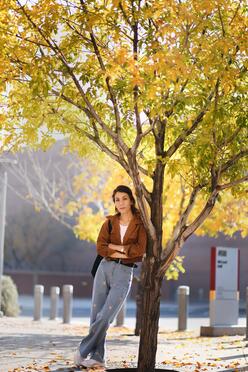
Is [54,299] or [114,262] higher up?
[114,262]

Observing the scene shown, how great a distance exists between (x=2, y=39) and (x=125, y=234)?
234 cm

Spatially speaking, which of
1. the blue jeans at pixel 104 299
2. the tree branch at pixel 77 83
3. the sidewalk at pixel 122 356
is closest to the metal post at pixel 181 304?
the sidewalk at pixel 122 356

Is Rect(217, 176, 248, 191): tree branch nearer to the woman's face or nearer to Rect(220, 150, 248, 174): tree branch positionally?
Rect(220, 150, 248, 174): tree branch

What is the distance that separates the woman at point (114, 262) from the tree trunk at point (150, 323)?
26cm

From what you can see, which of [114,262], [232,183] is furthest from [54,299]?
[232,183]

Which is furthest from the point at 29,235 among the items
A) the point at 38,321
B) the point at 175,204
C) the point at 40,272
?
the point at 175,204

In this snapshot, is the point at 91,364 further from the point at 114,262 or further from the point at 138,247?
the point at 138,247

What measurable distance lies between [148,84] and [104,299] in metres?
2.61

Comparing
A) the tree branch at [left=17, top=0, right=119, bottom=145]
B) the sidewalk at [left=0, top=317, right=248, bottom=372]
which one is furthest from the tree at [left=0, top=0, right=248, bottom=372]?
the sidewalk at [left=0, top=317, right=248, bottom=372]

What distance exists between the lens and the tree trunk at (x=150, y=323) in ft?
28.6

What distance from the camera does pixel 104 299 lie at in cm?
913

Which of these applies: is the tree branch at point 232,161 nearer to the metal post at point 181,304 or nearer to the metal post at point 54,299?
the metal post at point 181,304

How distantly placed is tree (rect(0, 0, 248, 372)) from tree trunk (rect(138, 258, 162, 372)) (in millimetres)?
10

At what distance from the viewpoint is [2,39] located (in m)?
8.57
